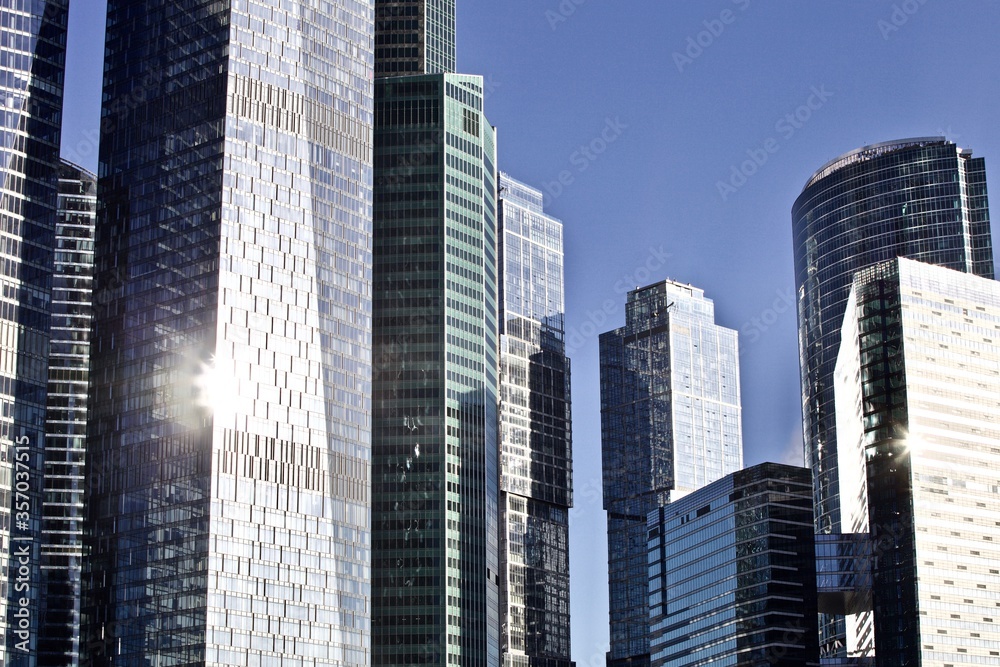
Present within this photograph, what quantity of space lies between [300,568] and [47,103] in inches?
2410

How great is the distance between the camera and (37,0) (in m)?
193

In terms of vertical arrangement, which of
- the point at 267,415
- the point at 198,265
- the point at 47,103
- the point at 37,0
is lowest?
the point at 267,415

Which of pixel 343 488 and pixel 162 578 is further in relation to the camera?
pixel 343 488

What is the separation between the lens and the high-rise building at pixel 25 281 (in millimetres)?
172750

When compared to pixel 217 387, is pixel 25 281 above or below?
above

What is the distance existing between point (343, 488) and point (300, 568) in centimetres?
1266

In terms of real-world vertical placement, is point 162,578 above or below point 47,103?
below

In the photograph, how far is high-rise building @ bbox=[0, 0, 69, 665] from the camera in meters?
173

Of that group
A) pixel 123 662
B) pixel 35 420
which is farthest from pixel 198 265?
pixel 123 662

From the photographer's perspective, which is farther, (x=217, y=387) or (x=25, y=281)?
(x=217, y=387)

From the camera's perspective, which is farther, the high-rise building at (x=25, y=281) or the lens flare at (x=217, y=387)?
the lens flare at (x=217, y=387)

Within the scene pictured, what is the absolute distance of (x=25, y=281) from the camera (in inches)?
7205

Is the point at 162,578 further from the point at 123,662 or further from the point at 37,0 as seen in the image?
the point at 37,0

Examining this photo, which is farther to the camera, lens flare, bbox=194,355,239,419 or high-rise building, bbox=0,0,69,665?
lens flare, bbox=194,355,239,419
